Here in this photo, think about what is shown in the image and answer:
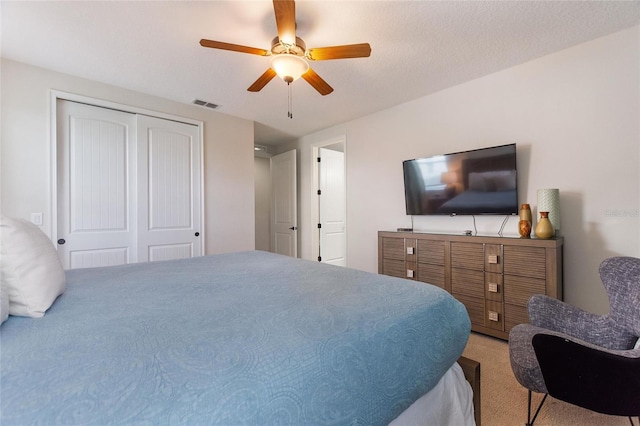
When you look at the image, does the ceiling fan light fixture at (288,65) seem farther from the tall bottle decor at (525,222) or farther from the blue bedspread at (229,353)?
the tall bottle decor at (525,222)

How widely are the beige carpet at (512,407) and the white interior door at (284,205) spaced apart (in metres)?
3.45

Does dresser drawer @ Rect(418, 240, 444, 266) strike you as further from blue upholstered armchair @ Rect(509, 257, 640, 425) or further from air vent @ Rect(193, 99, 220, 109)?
air vent @ Rect(193, 99, 220, 109)

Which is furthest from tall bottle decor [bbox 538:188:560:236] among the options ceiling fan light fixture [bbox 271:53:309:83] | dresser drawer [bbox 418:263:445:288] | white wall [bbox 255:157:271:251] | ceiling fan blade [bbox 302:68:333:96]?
white wall [bbox 255:157:271:251]

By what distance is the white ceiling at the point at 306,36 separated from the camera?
1775 millimetres

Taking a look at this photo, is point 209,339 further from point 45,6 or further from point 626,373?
point 45,6

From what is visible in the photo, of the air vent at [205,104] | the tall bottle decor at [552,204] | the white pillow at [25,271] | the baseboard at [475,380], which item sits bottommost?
the baseboard at [475,380]

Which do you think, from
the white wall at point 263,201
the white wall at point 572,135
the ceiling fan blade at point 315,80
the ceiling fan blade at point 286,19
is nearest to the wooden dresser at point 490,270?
the white wall at point 572,135

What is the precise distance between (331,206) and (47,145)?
372 centimetres

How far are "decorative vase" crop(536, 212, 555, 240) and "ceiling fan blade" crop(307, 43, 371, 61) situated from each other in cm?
193

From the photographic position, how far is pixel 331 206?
4.86 metres

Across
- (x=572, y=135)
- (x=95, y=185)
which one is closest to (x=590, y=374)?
(x=572, y=135)

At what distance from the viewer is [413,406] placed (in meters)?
0.97

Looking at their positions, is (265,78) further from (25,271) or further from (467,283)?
(467,283)

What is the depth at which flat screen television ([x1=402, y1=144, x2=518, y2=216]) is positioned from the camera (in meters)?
2.48
